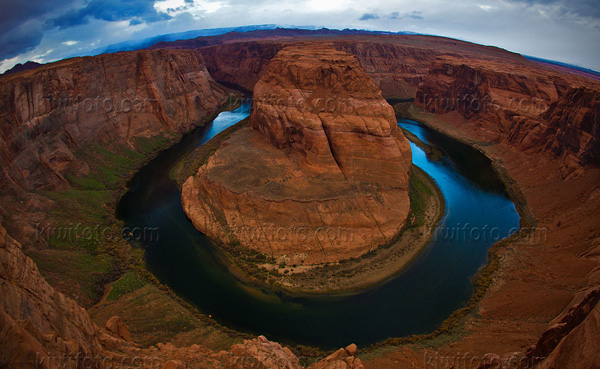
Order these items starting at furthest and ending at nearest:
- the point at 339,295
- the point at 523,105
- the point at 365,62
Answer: the point at 365,62 < the point at 523,105 < the point at 339,295

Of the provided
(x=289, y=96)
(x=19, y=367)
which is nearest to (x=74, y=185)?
(x=289, y=96)

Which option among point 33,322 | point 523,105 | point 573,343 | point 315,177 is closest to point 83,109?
point 315,177

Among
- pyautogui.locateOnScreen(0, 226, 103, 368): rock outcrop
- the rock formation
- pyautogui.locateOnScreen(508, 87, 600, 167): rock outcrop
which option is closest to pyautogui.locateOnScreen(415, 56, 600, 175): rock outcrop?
pyautogui.locateOnScreen(508, 87, 600, 167): rock outcrop

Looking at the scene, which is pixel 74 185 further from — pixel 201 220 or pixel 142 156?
pixel 201 220

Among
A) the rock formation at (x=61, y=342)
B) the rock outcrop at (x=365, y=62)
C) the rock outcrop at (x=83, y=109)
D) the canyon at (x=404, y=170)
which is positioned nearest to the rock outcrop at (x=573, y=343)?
the canyon at (x=404, y=170)

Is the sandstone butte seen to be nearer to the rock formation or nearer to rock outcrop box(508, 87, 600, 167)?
the rock formation

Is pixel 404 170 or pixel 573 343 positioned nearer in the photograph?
pixel 573 343

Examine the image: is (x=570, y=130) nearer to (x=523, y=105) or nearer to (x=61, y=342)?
(x=523, y=105)
